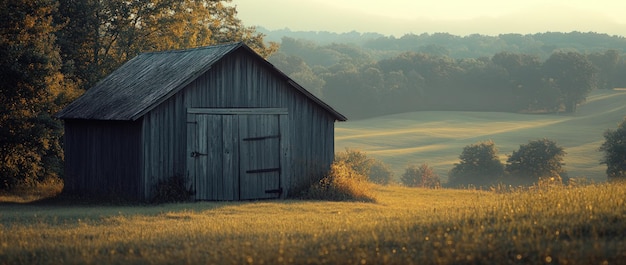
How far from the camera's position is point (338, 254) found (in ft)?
35.8

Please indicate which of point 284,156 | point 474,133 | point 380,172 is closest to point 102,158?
point 284,156

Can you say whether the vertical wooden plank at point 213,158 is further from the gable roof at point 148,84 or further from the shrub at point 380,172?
the shrub at point 380,172

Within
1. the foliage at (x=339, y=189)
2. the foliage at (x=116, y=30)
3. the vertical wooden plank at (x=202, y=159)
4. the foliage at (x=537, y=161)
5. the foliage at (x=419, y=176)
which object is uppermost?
the foliage at (x=116, y=30)

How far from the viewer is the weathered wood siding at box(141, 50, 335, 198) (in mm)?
24375

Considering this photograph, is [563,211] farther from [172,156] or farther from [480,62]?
[480,62]

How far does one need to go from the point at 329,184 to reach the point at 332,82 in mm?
97795

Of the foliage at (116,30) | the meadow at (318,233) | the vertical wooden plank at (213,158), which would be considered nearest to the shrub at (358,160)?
the foliage at (116,30)

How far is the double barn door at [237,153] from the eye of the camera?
2506 cm

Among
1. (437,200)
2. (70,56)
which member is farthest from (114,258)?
(70,56)

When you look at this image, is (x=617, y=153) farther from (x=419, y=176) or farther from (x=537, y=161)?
(x=419, y=176)

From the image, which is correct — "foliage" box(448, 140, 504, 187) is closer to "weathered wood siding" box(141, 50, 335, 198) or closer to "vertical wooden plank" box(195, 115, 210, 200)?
"weathered wood siding" box(141, 50, 335, 198)

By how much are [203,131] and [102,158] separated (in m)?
3.89

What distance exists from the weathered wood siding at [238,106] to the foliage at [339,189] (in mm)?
680

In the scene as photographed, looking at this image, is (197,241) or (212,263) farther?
(197,241)
